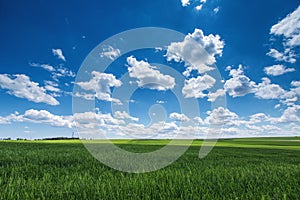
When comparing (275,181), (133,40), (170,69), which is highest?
(133,40)

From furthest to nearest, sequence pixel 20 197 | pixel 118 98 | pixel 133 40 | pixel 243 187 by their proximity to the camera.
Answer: pixel 133 40
pixel 118 98
pixel 243 187
pixel 20 197

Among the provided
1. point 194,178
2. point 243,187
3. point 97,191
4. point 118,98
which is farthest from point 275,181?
point 118,98

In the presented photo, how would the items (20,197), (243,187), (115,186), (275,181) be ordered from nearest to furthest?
(20,197), (115,186), (243,187), (275,181)

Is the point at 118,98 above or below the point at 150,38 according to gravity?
below

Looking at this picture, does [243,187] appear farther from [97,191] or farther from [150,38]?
[150,38]

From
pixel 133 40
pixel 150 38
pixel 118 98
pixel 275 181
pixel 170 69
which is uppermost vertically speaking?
pixel 150 38

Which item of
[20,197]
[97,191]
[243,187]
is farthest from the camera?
[243,187]

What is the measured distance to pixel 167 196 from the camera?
3713 millimetres

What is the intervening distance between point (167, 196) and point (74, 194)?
1.61m

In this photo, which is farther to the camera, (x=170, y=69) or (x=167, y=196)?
(x=170, y=69)

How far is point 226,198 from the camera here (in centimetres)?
359

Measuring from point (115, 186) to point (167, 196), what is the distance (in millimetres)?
1050

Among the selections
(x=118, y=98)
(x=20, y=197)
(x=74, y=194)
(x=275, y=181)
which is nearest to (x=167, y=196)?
(x=74, y=194)

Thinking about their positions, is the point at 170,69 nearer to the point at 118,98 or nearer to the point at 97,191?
the point at 118,98
